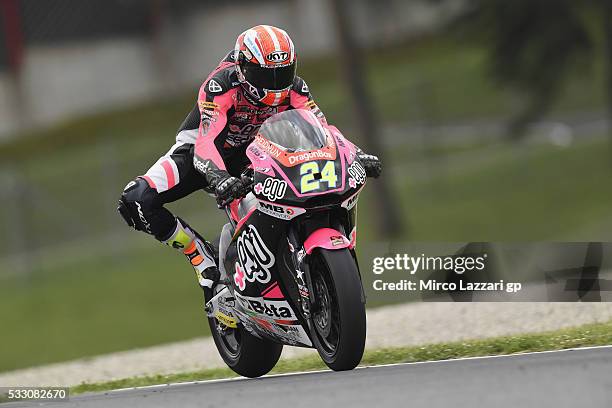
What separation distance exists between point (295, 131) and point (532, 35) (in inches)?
552

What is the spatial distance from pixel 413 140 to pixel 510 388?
61.6 ft

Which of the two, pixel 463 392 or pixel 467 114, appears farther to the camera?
pixel 467 114

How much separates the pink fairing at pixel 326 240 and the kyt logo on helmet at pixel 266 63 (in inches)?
48.1

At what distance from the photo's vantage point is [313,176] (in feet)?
27.6

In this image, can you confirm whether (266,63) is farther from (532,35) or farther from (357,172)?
(532,35)

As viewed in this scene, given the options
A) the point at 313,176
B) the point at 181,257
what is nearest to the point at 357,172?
the point at 313,176

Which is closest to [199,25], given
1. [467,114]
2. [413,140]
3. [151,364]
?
[467,114]

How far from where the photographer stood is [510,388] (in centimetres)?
732

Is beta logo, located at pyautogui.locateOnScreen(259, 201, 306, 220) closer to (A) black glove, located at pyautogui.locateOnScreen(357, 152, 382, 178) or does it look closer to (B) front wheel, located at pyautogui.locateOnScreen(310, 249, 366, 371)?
(B) front wheel, located at pyautogui.locateOnScreen(310, 249, 366, 371)

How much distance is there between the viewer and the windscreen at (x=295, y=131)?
28.4 feet

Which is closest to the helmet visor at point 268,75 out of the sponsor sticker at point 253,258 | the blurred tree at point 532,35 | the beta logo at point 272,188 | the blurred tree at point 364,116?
the beta logo at point 272,188

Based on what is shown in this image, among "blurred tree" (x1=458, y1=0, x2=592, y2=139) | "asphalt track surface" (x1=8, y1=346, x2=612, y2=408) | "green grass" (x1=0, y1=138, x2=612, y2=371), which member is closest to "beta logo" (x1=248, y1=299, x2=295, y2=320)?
"asphalt track surface" (x1=8, y1=346, x2=612, y2=408)

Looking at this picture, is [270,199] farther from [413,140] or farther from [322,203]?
[413,140]

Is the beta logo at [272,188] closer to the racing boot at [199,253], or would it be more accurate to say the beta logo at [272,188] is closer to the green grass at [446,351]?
the racing boot at [199,253]
